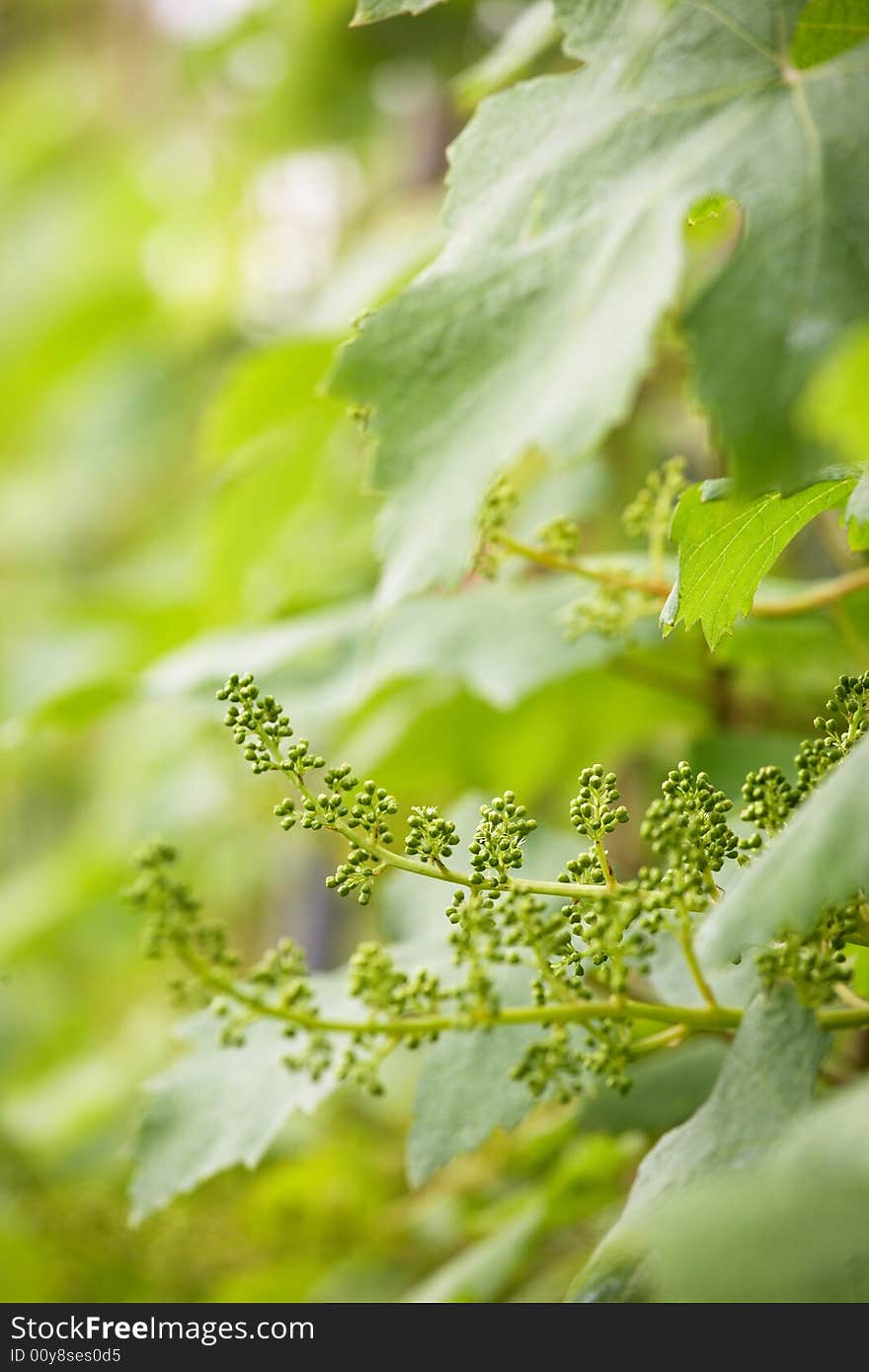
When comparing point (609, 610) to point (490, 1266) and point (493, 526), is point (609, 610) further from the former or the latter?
point (490, 1266)

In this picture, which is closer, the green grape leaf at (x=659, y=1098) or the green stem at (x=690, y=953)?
the green stem at (x=690, y=953)

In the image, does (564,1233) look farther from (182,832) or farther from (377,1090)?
(182,832)

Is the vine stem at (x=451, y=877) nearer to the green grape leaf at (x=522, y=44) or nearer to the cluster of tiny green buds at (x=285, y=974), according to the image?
the cluster of tiny green buds at (x=285, y=974)

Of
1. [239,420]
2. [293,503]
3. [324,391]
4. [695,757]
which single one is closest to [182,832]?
[293,503]

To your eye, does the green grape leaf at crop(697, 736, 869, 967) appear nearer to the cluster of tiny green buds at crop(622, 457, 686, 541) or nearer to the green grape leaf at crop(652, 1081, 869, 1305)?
the green grape leaf at crop(652, 1081, 869, 1305)

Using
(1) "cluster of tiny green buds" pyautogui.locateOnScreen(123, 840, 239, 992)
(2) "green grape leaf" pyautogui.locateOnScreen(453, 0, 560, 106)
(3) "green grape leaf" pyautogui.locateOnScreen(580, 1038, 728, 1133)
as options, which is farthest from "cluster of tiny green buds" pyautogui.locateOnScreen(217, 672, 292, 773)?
(2) "green grape leaf" pyautogui.locateOnScreen(453, 0, 560, 106)

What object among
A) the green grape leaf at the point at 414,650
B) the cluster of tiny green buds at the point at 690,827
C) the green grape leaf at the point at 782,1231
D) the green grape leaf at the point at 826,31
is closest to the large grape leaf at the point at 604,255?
the green grape leaf at the point at 826,31

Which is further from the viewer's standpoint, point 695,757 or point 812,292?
point 695,757
